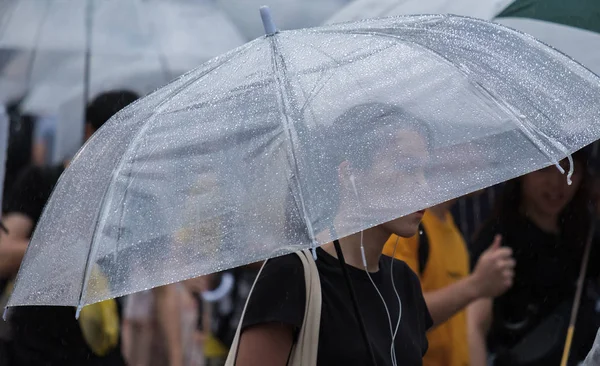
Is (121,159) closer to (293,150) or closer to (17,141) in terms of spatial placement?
(293,150)

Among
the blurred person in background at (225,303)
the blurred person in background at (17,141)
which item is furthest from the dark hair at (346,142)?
the blurred person in background at (225,303)

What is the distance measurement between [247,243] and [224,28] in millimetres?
4448

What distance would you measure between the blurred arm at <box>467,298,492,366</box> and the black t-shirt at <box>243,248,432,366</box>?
81.1 inches

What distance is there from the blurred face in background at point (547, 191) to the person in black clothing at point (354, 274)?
85.7 inches

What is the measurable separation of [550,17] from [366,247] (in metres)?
2.10

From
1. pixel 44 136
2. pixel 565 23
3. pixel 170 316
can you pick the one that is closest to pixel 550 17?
pixel 565 23

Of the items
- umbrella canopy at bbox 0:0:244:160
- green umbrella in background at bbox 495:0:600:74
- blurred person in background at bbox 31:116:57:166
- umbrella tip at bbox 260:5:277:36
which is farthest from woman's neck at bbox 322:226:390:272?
blurred person in background at bbox 31:116:57:166

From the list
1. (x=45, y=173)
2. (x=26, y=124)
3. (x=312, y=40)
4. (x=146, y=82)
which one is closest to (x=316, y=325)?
(x=312, y=40)

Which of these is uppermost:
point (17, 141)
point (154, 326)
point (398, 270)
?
point (398, 270)

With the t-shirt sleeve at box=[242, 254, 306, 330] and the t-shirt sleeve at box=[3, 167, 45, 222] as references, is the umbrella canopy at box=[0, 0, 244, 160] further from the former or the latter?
the t-shirt sleeve at box=[242, 254, 306, 330]

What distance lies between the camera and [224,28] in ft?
23.8

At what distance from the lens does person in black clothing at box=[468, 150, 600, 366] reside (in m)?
5.68

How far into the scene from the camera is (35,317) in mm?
4883

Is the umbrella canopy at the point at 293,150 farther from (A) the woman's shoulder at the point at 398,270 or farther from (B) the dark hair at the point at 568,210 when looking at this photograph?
(B) the dark hair at the point at 568,210
